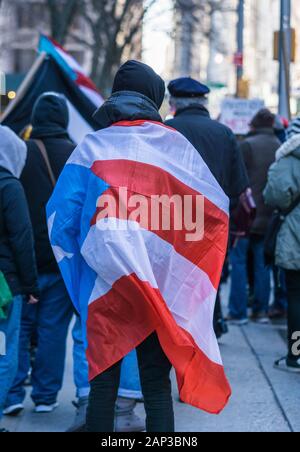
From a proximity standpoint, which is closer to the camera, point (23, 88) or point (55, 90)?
point (23, 88)

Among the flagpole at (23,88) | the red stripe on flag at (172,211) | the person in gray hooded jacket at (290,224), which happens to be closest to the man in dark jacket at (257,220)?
the flagpole at (23,88)

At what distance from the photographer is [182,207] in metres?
4.55

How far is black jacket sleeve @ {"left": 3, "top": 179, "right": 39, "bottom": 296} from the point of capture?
541 centimetres

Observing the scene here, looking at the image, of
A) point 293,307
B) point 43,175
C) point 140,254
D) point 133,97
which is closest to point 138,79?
point 133,97

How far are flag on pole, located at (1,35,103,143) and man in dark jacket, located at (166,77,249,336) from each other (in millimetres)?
2273

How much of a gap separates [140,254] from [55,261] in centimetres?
209

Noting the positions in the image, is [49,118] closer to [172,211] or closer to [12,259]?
[12,259]

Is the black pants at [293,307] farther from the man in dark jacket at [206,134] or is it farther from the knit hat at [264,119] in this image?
the knit hat at [264,119]

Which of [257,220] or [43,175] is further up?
[43,175]

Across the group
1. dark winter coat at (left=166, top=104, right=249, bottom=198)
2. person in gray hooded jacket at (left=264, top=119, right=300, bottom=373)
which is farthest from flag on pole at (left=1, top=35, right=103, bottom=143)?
dark winter coat at (left=166, top=104, right=249, bottom=198)

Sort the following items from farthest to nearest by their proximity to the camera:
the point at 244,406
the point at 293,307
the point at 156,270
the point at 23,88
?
the point at 23,88
the point at 293,307
the point at 244,406
the point at 156,270

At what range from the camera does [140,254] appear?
4.37m

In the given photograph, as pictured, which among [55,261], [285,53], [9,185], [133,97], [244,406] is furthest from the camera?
[285,53]

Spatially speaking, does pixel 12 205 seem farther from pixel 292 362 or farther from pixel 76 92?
pixel 76 92
